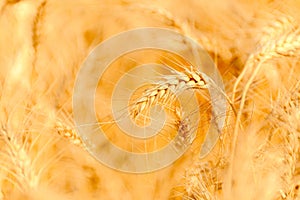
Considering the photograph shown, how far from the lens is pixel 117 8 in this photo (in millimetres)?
2021

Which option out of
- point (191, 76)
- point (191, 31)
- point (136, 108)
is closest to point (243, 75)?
point (191, 76)

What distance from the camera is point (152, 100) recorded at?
4.39 feet

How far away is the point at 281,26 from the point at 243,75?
219 millimetres

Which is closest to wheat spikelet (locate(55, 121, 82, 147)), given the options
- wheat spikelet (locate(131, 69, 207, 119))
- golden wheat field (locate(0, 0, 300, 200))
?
golden wheat field (locate(0, 0, 300, 200))

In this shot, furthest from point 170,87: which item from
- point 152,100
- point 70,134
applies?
point 70,134

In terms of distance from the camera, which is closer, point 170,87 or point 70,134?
point 170,87

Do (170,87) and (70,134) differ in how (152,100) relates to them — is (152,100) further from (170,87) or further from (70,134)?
(70,134)

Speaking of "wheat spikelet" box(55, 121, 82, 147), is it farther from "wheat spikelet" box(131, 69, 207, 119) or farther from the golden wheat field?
"wheat spikelet" box(131, 69, 207, 119)

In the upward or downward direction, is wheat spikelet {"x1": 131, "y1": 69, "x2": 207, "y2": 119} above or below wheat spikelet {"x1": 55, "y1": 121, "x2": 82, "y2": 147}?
above

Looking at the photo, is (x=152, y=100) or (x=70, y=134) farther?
(x=70, y=134)

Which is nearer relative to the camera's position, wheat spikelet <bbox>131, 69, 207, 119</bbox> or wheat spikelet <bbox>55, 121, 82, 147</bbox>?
wheat spikelet <bbox>131, 69, 207, 119</bbox>

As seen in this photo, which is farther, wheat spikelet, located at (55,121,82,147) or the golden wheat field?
wheat spikelet, located at (55,121,82,147)

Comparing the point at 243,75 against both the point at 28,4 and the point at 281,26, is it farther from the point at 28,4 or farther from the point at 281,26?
the point at 28,4

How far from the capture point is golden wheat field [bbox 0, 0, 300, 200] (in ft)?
4.27
